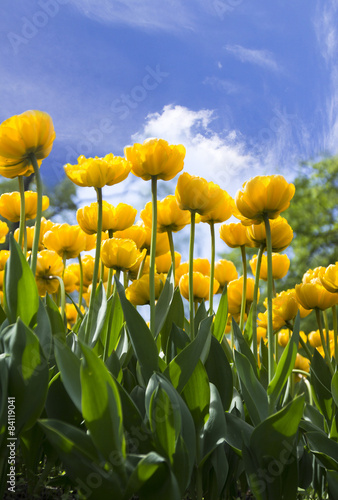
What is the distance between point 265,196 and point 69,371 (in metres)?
0.64

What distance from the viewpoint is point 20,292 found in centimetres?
95

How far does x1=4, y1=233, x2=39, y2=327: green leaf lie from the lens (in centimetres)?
94

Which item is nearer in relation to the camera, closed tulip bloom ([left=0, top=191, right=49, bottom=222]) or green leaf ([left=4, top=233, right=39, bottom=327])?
green leaf ([left=4, top=233, right=39, bottom=327])

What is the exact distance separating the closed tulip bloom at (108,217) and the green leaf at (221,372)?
520mm

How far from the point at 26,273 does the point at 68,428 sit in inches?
12.4

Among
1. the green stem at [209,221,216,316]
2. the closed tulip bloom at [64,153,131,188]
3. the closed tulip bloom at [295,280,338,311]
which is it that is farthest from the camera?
the closed tulip bloom at [295,280,338,311]

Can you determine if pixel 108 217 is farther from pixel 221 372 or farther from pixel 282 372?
pixel 282 372

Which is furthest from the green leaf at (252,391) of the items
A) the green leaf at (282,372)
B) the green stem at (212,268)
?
the green stem at (212,268)

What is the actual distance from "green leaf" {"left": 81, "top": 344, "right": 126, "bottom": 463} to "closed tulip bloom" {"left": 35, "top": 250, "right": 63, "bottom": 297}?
94 centimetres

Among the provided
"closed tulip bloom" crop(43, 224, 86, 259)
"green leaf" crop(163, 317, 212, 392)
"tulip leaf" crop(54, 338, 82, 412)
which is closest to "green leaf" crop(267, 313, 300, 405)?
"green leaf" crop(163, 317, 212, 392)

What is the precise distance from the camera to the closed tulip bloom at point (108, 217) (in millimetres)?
1446

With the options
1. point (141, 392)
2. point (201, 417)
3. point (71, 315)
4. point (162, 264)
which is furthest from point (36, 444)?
point (71, 315)

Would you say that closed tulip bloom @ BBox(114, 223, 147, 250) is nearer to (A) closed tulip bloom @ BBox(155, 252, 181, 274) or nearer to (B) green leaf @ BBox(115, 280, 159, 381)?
(A) closed tulip bloom @ BBox(155, 252, 181, 274)

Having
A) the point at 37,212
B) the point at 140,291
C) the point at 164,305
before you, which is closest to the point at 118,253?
the point at 140,291
